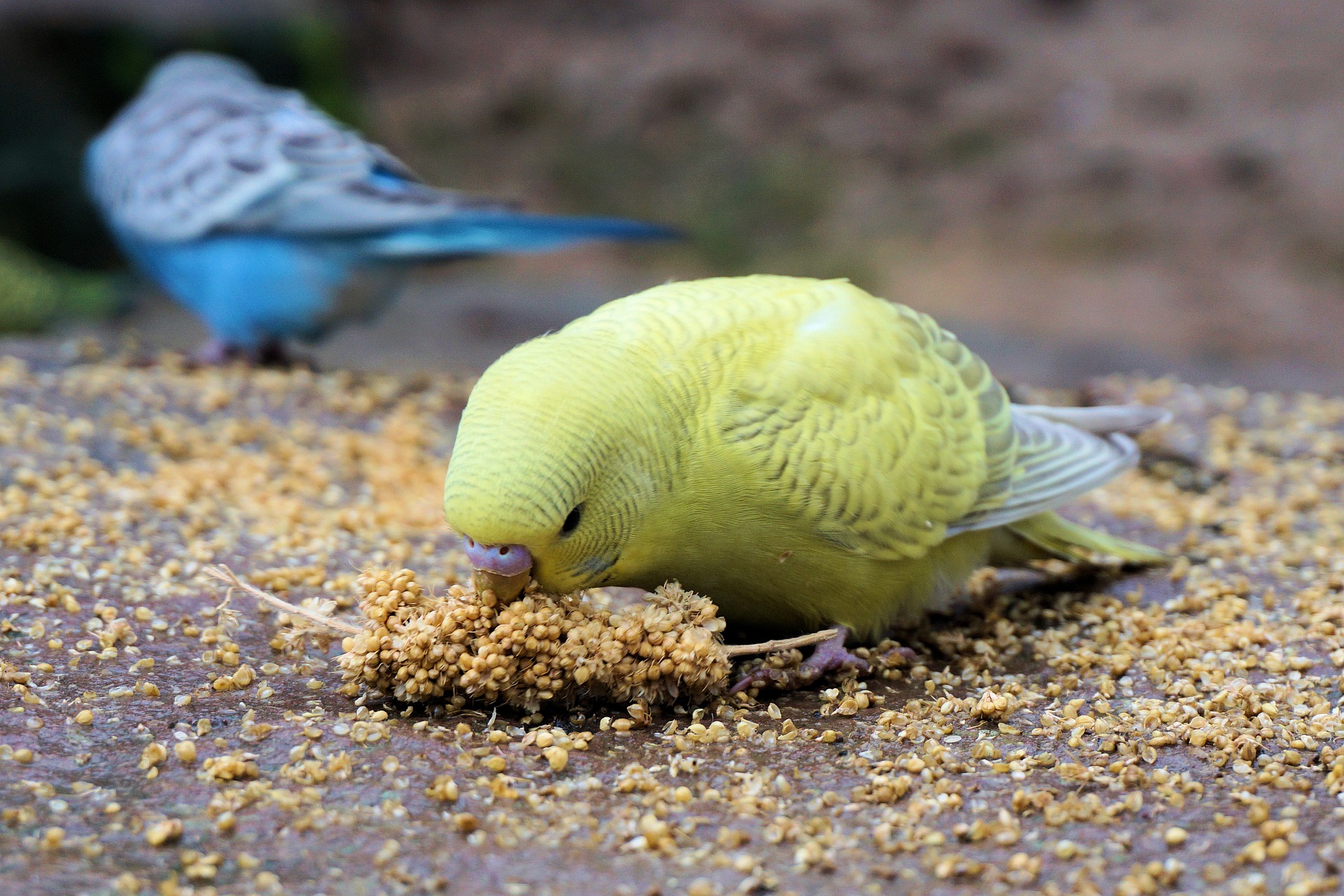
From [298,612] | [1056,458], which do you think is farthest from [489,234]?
[298,612]

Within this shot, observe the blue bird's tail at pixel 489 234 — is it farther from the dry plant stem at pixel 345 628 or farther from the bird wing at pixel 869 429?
the dry plant stem at pixel 345 628

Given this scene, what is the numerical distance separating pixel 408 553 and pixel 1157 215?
8991 millimetres

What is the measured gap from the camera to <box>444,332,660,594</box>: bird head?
231cm

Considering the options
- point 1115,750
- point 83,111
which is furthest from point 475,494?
point 83,111

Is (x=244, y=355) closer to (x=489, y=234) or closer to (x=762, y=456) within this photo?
(x=489, y=234)

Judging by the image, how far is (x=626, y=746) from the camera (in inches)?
103

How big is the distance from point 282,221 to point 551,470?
159 inches

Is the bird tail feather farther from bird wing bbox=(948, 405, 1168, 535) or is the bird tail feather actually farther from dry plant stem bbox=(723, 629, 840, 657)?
dry plant stem bbox=(723, 629, 840, 657)

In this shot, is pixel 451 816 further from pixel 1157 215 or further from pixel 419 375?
pixel 1157 215

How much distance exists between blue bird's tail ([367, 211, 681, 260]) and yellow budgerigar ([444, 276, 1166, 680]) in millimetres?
2728

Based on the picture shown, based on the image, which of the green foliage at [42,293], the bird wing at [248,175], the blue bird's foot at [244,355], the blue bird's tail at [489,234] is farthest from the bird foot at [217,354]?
the green foliage at [42,293]

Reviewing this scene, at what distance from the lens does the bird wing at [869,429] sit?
277cm

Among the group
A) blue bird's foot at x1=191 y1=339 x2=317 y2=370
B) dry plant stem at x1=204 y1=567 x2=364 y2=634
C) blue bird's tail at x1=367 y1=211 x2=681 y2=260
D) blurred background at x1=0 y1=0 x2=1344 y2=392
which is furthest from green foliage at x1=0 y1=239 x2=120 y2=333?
dry plant stem at x1=204 y1=567 x2=364 y2=634

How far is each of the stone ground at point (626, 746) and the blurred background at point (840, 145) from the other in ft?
19.9
